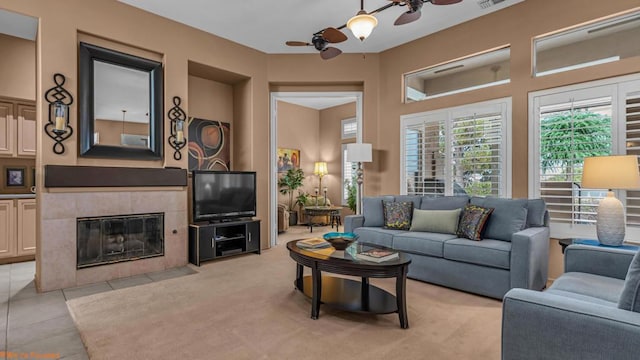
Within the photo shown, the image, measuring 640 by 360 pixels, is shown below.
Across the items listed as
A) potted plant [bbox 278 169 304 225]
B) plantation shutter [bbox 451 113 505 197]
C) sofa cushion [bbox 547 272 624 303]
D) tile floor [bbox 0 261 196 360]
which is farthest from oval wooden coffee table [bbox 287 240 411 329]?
potted plant [bbox 278 169 304 225]

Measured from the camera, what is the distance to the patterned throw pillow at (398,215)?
432cm

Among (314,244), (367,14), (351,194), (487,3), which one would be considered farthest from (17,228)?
(487,3)

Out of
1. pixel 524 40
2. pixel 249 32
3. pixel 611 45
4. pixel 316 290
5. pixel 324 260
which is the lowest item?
pixel 316 290

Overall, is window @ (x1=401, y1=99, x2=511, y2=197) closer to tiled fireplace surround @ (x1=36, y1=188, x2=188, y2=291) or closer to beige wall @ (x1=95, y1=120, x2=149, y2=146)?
tiled fireplace surround @ (x1=36, y1=188, x2=188, y2=291)

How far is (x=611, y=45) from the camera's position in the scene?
3.50 metres

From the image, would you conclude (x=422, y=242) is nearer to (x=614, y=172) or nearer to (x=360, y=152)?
(x=614, y=172)

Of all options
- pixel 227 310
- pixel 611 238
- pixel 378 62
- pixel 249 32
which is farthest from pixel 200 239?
pixel 611 238

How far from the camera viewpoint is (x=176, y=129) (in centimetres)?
448

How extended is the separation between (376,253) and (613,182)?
213 centimetres

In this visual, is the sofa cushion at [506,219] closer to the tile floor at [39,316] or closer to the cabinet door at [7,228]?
the tile floor at [39,316]

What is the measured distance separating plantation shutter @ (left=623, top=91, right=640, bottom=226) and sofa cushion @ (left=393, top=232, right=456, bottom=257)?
66.9 inches

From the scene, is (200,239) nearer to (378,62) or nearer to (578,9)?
(378,62)

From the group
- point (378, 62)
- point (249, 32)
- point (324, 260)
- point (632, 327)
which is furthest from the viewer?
point (378, 62)

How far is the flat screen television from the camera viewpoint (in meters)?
4.60
